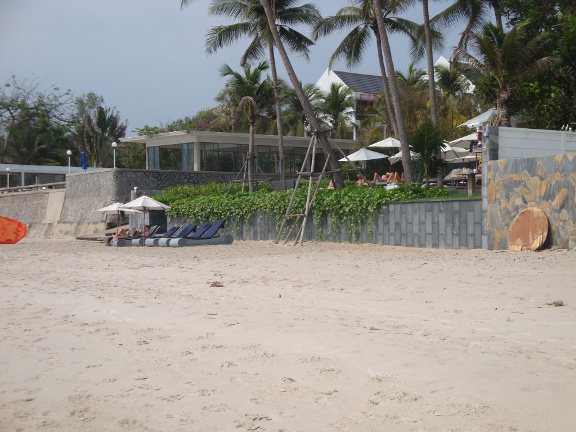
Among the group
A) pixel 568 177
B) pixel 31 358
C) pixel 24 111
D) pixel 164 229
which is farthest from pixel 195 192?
pixel 24 111

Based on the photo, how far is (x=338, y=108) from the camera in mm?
44688

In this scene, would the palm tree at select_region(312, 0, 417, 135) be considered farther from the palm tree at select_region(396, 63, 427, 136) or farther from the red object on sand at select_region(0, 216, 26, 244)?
the red object on sand at select_region(0, 216, 26, 244)

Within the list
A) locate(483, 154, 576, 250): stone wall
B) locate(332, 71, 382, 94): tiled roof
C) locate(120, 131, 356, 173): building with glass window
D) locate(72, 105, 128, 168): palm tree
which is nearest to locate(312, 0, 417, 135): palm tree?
locate(120, 131, 356, 173): building with glass window

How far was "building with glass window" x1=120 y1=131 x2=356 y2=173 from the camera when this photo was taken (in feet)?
120

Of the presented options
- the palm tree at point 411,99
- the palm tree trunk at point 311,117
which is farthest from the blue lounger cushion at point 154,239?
the palm tree at point 411,99

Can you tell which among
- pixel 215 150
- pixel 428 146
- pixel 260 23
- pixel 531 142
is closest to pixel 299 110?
pixel 215 150

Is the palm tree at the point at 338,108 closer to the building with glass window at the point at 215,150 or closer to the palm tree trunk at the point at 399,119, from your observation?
the building with glass window at the point at 215,150

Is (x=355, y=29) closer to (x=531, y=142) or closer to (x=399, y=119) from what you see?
(x=399, y=119)

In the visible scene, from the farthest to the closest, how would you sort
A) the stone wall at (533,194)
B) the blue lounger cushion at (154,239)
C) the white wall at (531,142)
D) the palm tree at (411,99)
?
the palm tree at (411,99) → the blue lounger cushion at (154,239) → the white wall at (531,142) → the stone wall at (533,194)

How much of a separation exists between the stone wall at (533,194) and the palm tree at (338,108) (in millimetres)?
28894

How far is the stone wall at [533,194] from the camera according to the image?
512 inches

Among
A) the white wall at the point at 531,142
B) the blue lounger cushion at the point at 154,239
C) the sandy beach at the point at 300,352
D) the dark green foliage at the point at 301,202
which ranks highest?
the white wall at the point at 531,142

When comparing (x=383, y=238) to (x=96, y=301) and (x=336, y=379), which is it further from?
(x=336, y=379)

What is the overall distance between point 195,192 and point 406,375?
79.7ft
